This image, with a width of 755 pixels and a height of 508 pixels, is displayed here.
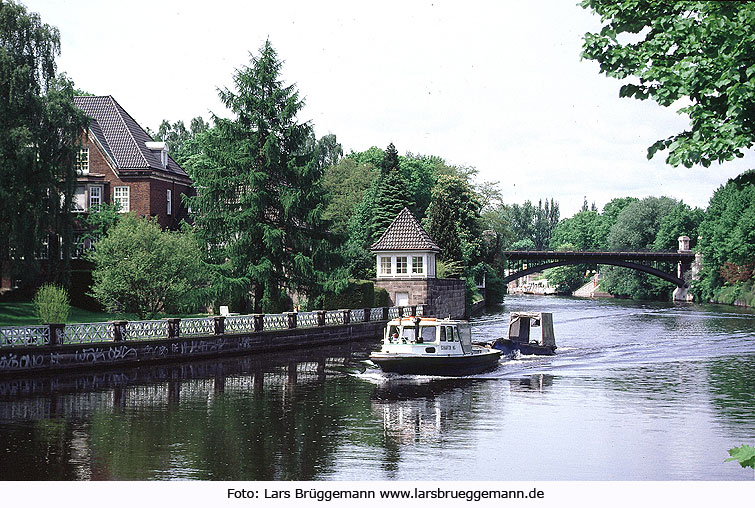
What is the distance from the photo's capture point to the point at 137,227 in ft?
145

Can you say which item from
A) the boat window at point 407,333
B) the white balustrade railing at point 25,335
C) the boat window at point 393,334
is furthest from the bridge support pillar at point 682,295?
the white balustrade railing at point 25,335

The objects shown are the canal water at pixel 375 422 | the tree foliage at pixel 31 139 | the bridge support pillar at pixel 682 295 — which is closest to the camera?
the canal water at pixel 375 422

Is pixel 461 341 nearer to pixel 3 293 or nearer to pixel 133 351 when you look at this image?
pixel 133 351

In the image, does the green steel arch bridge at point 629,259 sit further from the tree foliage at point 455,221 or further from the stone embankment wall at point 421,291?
the stone embankment wall at point 421,291

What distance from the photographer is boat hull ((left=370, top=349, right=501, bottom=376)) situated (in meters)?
34.9

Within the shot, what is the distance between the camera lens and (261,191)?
180ft

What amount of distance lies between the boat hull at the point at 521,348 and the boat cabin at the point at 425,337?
6.61 metres

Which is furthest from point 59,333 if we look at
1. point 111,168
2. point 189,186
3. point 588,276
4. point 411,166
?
point 588,276

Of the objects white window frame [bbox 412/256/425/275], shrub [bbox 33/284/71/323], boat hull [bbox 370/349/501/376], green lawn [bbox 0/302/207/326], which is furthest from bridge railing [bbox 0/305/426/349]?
white window frame [bbox 412/256/425/275]

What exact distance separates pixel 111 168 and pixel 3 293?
18.7 m

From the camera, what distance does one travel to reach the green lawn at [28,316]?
42806mm

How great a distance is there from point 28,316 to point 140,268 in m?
7.63

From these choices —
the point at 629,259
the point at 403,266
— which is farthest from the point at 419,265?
the point at 629,259

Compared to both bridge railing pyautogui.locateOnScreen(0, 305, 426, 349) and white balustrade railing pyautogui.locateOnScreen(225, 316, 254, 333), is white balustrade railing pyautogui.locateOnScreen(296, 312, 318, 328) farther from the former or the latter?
white balustrade railing pyautogui.locateOnScreen(225, 316, 254, 333)
